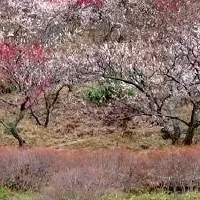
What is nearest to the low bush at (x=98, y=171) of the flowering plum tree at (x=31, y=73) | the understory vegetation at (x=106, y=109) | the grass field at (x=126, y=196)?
the understory vegetation at (x=106, y=109)

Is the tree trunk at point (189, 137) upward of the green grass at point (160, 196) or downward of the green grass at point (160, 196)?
upward

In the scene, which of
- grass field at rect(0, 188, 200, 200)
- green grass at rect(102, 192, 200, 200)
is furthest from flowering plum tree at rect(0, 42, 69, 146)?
green grass at rect(102, 192, 200, 200)

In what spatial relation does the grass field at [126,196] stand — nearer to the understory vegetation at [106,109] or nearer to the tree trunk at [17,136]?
the understory vegetation at [106,109]

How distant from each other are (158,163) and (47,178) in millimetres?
3581

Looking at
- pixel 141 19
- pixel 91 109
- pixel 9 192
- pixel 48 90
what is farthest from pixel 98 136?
pixel 141 19

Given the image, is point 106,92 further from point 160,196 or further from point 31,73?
point 160,196

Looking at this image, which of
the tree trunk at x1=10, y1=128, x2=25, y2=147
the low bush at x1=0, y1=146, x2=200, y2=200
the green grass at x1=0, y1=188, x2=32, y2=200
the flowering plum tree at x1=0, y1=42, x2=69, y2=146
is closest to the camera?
the green grass at x1=0, y1=188, x2=32, y2=200

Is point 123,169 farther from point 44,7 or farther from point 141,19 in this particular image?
point 44,7

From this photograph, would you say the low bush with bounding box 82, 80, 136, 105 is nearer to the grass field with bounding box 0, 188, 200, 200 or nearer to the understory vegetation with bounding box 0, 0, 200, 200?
the understory vegetation with bounding box 0, 0, 200, 200

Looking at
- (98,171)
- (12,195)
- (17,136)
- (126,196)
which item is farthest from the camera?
(17,136)

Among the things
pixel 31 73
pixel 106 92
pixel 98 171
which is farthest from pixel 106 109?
pixel 98 171

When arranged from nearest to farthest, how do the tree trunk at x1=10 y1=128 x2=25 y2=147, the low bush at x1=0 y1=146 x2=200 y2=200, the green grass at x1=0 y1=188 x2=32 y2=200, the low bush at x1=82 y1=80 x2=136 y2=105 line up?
the green grass at x1=0 y1=188 x2=32 y2=200
the low bush at x1=0 y1=146 x2=200 y2=200
the tree trunk at x1=10 y1=128 x2=25 y2=147
the low bush at x1=82 y1=80 x2=136 y2=105

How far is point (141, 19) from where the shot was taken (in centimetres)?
3391

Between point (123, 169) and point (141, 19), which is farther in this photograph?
point (141, 19)
